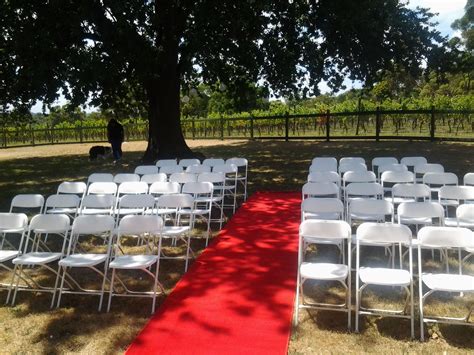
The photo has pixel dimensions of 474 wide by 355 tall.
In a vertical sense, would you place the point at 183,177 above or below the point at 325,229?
above

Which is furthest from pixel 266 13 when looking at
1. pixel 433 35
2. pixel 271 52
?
pixel 433 35

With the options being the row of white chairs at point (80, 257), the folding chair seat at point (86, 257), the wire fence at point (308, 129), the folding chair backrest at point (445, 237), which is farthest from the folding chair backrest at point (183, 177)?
the wire fence at point (308, 129)

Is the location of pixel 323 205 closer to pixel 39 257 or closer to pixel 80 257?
pixel 80 257

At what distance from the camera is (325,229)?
174 inches

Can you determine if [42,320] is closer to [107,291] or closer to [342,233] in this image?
[107,291]

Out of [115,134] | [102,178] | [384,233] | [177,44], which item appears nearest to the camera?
[384,233]

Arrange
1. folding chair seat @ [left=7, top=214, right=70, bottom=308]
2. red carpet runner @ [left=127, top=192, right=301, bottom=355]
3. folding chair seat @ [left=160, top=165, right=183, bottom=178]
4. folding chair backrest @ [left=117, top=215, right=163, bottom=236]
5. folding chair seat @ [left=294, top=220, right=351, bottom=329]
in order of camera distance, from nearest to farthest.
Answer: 1. red carpet runner @ [left=127, top=192, right=301, bottom=355]
2. folding chair seat @ [left=294, top=220, right=351, bottom=329]
3. folding chair seat @ [left=7, top=214, right=70, bottom=308]
4. folding chair backrest @ [left=117, top=215, right=163, bottom=236]
5. folding chair seat @ [left=160, top=165, right=183, bottom=178]

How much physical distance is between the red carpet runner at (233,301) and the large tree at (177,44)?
680 centimetres

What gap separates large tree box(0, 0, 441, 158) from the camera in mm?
11484

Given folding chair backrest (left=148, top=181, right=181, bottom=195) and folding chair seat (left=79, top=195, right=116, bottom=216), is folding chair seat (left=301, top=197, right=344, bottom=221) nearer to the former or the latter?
folding chair backrest (left=148, top=181, right=181, bottom=195)

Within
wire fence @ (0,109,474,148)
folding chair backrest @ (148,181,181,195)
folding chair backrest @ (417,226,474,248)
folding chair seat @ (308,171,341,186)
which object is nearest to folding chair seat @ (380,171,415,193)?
folding chair seat @ (308,171,341,186)

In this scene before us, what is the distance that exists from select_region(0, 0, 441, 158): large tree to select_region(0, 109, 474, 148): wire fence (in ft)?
17.4

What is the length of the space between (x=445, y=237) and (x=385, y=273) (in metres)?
0.68

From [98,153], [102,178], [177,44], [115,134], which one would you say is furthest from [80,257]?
[98,153]
